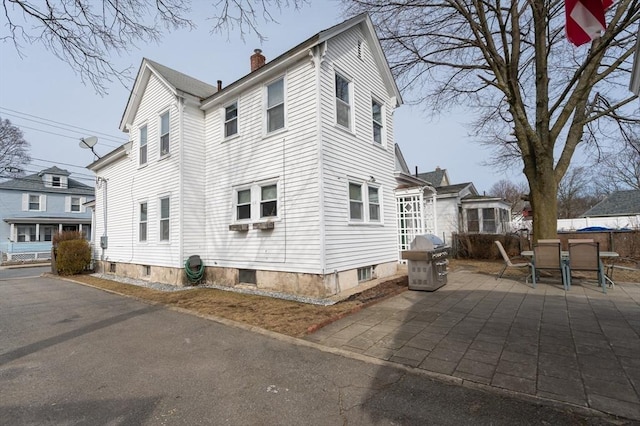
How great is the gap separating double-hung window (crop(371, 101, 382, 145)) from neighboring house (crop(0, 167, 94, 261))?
90.0 feet

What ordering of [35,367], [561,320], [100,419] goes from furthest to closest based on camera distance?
[561,320], [35,367], [100,419]

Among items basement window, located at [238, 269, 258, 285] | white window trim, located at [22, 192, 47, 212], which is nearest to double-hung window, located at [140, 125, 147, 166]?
basement window, located at [238, 269, 258, 285]

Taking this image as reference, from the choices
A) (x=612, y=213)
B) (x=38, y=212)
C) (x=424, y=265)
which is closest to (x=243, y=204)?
(x=424, y=265)

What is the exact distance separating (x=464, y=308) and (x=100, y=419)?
19.4 feet

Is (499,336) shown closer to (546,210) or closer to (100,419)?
(100,419)

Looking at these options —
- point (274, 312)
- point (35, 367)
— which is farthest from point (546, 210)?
point (35, 367)

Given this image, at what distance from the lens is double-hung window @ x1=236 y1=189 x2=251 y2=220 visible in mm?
9562

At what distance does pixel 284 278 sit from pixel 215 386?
194 inches

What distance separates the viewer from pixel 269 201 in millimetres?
8992

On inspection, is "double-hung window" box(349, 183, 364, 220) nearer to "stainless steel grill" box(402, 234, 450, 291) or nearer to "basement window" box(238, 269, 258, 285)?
"stainless steel grill" box(402, 234, 450, 291)

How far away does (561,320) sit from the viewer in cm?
518

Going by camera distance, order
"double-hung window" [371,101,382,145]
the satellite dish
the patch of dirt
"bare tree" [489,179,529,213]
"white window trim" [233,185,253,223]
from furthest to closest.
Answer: "bare tree" [489,179,529,213]
the satellite dish
"double-hung window" [371,101,382,145]
"white window trim" [233,185,253,223]
the patch of dirt

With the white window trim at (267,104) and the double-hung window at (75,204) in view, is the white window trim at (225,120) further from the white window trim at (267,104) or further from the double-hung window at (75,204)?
the double-hung window at (75,204)

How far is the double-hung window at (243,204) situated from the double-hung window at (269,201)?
568 mm
